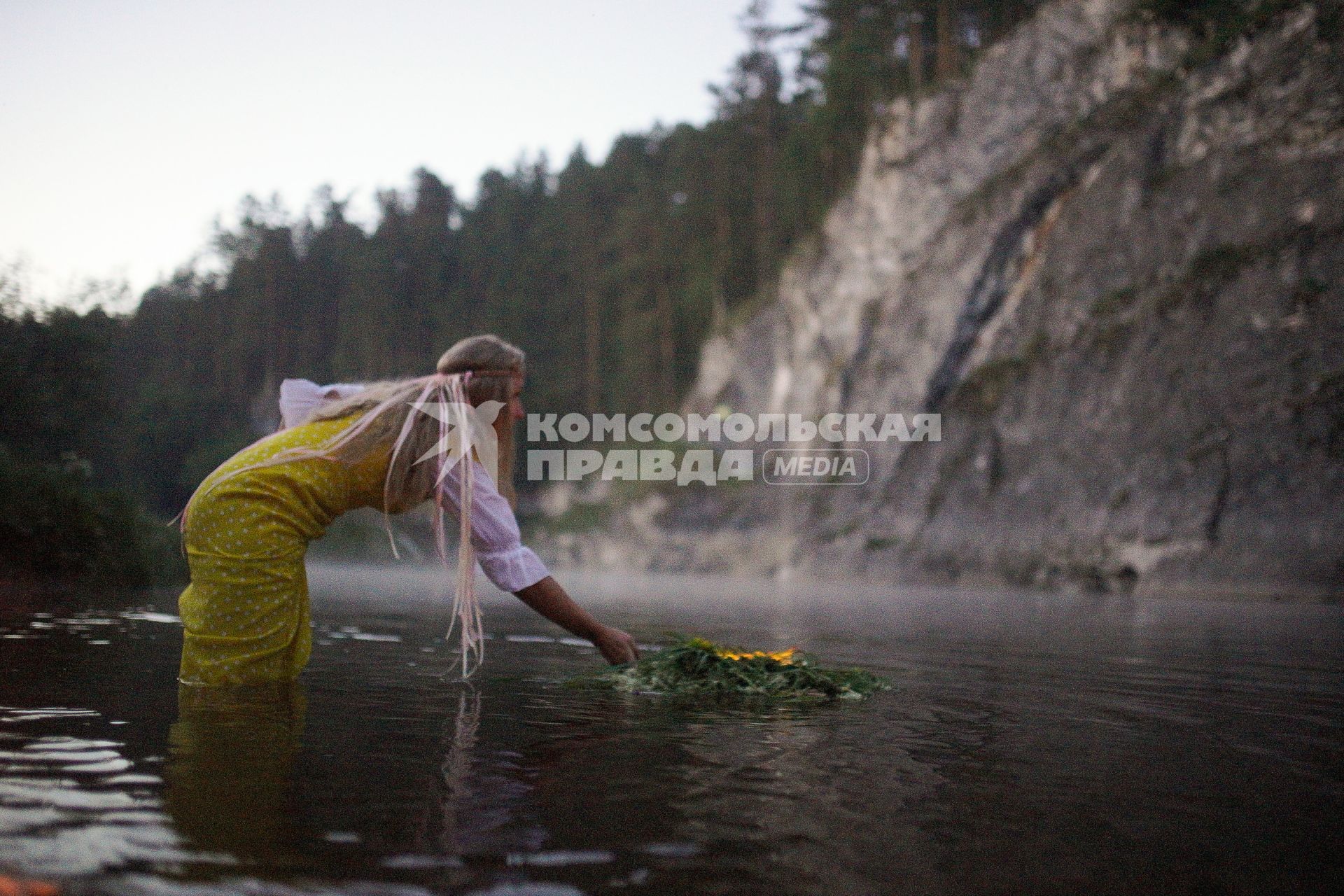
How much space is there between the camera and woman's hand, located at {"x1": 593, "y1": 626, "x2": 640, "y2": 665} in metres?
4.89

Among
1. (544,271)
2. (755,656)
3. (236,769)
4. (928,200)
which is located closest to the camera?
(236,769)

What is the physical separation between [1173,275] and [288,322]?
210 ft

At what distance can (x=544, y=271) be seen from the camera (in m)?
73.2

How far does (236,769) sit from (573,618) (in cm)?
182

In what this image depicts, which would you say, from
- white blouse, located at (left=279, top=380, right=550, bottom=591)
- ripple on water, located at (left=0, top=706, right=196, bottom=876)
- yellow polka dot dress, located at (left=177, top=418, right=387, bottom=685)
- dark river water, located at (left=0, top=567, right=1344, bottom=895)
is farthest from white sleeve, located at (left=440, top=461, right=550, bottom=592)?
ripple on water, located at (left=0, top=706, right=196, bottom=876)

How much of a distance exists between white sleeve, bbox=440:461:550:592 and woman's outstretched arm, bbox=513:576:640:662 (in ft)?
0.19

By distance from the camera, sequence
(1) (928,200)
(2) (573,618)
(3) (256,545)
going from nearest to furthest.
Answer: (3) (256,545)
(2) (573,618)
(1) (928,200)

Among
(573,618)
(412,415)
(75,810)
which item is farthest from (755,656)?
(75,810)

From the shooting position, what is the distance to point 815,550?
3406 centimetres

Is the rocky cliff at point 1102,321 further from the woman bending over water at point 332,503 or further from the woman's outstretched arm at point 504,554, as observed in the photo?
the woman bending over water at point 332,503

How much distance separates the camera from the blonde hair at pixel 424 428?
4.45m

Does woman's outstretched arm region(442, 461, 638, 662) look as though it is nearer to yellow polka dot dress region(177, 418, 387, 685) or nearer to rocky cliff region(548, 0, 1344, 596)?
yellow polka dot dress region(177, 418, 387, 685)

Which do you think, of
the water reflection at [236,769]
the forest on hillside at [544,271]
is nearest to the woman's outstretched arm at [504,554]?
the water reflection at [236,769]

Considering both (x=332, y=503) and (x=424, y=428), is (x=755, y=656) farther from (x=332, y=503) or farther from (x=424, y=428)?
(x=332, y=503)
